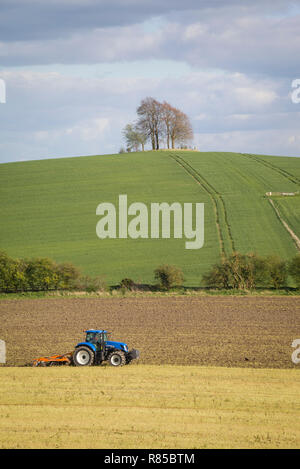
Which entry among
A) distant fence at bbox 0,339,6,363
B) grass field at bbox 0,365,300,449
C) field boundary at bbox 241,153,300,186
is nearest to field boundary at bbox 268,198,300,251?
field boundary at bbox 241,153,300,186

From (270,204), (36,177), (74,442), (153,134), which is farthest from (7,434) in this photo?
(153,134)

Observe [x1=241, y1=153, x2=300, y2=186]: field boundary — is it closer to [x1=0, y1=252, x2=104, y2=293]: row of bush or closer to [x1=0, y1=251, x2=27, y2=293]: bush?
[x1=0, y1=252, x2=104, y2=293]: row of bush

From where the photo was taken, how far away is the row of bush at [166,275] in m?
38.0

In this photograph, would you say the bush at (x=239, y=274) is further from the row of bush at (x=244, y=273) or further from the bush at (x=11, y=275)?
the bush at (x=11, y=275)

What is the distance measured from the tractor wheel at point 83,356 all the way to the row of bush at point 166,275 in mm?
19828

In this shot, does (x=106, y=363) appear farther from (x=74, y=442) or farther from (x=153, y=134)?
(x=153, y=134)

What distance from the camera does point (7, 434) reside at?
1183cm

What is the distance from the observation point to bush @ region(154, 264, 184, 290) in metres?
38.4

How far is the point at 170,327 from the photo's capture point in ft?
83.1

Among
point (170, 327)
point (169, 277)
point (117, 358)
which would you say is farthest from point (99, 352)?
point (169, 277)

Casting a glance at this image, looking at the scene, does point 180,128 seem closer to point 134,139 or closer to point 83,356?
point 134,139

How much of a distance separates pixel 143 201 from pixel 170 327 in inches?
1321

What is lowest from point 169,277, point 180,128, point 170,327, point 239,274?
point 170,327
